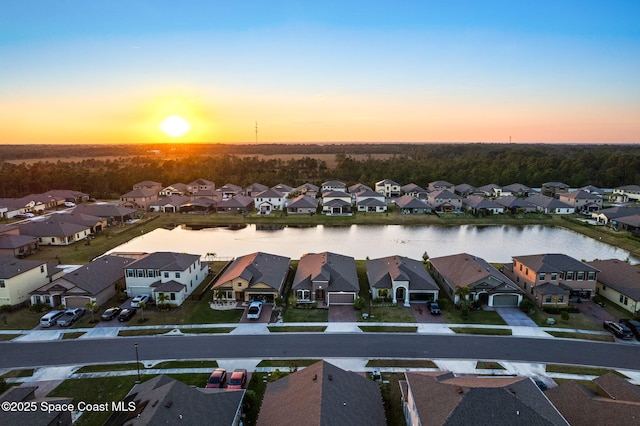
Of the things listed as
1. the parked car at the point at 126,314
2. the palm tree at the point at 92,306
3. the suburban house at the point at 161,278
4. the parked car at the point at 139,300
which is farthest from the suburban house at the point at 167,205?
the parked car at the point at 126,314

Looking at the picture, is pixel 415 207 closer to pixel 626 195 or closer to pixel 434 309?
pixel 434 309

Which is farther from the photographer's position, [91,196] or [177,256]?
[91,196]

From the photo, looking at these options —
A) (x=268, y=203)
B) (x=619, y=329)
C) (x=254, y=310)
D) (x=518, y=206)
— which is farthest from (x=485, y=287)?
(x=268, y=203)

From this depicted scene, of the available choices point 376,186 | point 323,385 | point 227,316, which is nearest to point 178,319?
point 227,316

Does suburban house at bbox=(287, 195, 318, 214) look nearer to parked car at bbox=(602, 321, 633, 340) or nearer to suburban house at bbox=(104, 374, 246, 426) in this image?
parked car at bbox=(602, 321, 633, 340)

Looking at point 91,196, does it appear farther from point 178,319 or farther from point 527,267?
point 527,267

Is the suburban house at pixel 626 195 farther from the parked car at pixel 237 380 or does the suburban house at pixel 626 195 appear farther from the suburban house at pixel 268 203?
the parked car at pixel 237 380
